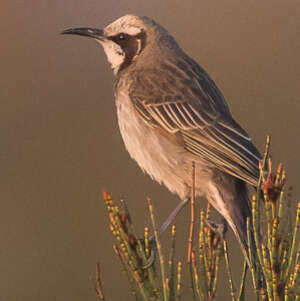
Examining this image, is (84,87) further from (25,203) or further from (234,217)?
(234,217)

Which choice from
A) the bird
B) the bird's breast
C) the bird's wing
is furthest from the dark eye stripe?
the bird's breast

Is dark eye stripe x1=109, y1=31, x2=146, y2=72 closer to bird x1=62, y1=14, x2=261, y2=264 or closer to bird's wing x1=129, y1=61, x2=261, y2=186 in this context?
bird x1=62, y1=14, x2=261, y2=264

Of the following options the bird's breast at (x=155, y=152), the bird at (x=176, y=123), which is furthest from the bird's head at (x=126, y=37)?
the bird's breast at (x=155, y=152)

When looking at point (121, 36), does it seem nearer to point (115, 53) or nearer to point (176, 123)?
point (115, 53)

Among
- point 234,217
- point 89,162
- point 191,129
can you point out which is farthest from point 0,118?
point 234,217

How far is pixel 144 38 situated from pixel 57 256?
3.18 metres

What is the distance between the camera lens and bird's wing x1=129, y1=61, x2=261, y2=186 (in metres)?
4.43

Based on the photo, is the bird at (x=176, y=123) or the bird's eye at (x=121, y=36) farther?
the bird's eye at (x=121, y=36)

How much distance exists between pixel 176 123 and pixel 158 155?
0.26 metres

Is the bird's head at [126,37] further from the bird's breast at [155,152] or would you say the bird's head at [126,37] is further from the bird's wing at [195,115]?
the bird's breast at [155,152]

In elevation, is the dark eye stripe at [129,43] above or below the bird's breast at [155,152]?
above

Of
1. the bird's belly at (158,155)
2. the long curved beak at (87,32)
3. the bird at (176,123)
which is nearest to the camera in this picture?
the bird at (176,123)

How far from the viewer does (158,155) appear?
15.4ft

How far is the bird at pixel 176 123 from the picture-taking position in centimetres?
443
